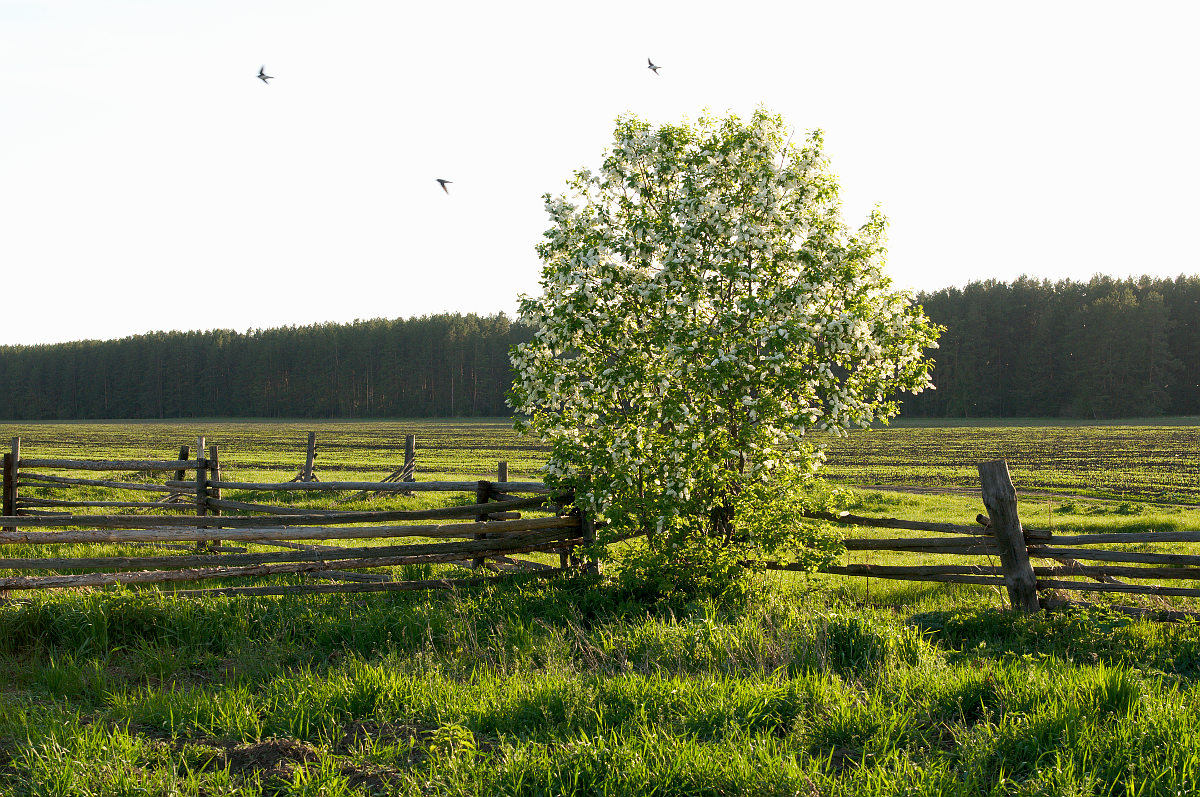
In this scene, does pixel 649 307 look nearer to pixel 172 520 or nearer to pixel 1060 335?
pixel 172 520

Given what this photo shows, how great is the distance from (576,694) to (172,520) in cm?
727

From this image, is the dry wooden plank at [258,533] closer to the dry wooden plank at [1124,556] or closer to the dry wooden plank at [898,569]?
the dry wooden plank at [898,569]

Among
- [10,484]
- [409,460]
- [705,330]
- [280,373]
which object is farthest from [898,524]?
[280,373]

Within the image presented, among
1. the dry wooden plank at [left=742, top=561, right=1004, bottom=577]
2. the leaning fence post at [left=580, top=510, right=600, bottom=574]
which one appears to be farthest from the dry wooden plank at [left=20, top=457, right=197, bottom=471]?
the dry wooden plank at [left=742, top=561, right=1004, bottom=577]

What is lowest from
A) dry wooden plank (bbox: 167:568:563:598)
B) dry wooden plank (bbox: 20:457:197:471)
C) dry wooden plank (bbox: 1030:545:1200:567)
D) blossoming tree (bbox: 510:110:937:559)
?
dry wooden plank (bbox: 167:568:563:598)

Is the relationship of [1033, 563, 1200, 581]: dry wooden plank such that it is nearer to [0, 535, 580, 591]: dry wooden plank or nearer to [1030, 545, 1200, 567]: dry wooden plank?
[1030, 545, 1200, 567]: dry wooden plank

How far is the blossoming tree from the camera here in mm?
8211

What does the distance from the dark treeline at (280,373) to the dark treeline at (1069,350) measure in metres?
64.9

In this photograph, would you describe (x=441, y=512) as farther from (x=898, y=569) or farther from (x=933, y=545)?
(x=933, y=545)

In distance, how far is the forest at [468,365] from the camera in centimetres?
8381

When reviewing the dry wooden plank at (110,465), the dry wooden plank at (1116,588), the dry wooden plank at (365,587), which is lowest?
the dry wooden plank at (365,587)

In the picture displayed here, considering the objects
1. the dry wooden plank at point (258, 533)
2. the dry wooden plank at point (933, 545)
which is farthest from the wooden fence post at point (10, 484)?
the dry wooden plank at point (933, 545)

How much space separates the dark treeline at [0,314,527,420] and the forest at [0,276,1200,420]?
0.23 meters

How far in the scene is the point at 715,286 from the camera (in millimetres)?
8828
